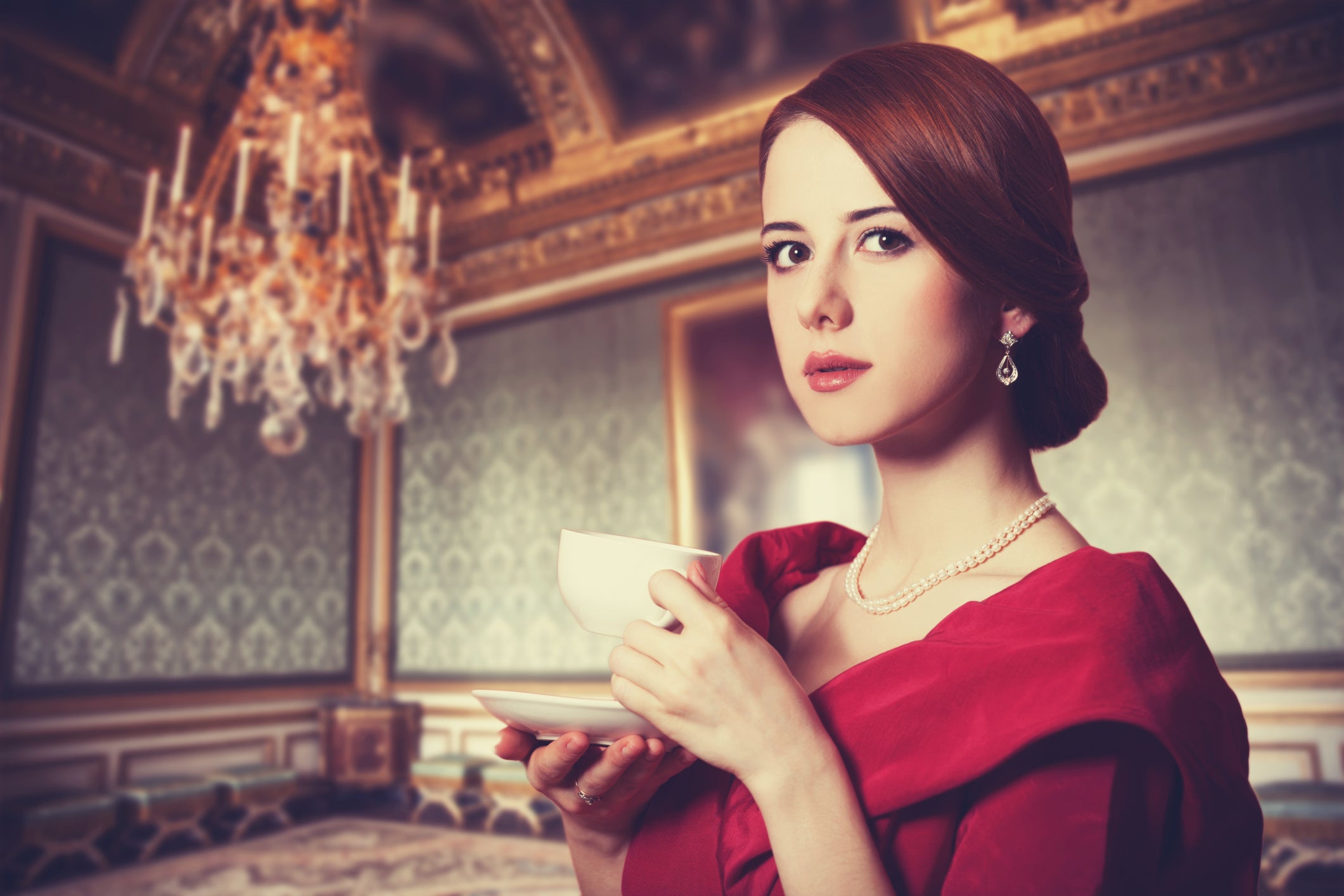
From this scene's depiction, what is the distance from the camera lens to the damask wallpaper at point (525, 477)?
19.0ft

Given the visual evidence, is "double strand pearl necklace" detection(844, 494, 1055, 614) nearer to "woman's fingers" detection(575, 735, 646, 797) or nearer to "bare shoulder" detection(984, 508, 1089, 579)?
"bare shoulder" detection(984, 508, 1089, 579)

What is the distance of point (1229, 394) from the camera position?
13.8 ft

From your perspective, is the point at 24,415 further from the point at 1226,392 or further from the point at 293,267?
the point at 1226,392

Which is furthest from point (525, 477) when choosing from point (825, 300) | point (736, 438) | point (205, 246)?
point (825, 300)

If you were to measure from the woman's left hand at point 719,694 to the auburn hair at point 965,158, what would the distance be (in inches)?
17.4

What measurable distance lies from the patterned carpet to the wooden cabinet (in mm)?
630

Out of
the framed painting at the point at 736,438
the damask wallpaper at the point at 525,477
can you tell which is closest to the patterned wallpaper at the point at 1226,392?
the framed painting at the point at 736,438

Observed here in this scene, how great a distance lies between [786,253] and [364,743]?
5.94 meters

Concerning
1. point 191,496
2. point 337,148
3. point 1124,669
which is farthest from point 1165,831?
point 191,496

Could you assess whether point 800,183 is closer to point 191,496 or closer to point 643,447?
point 643,447

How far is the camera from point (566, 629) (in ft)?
19.1

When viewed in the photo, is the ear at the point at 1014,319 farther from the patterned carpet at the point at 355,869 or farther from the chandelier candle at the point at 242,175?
the patterned carpet at the point at 355,869

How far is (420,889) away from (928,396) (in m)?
4.13

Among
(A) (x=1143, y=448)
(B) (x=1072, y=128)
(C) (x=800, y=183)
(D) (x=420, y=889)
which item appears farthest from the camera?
(B) (x=1072, y=128)
